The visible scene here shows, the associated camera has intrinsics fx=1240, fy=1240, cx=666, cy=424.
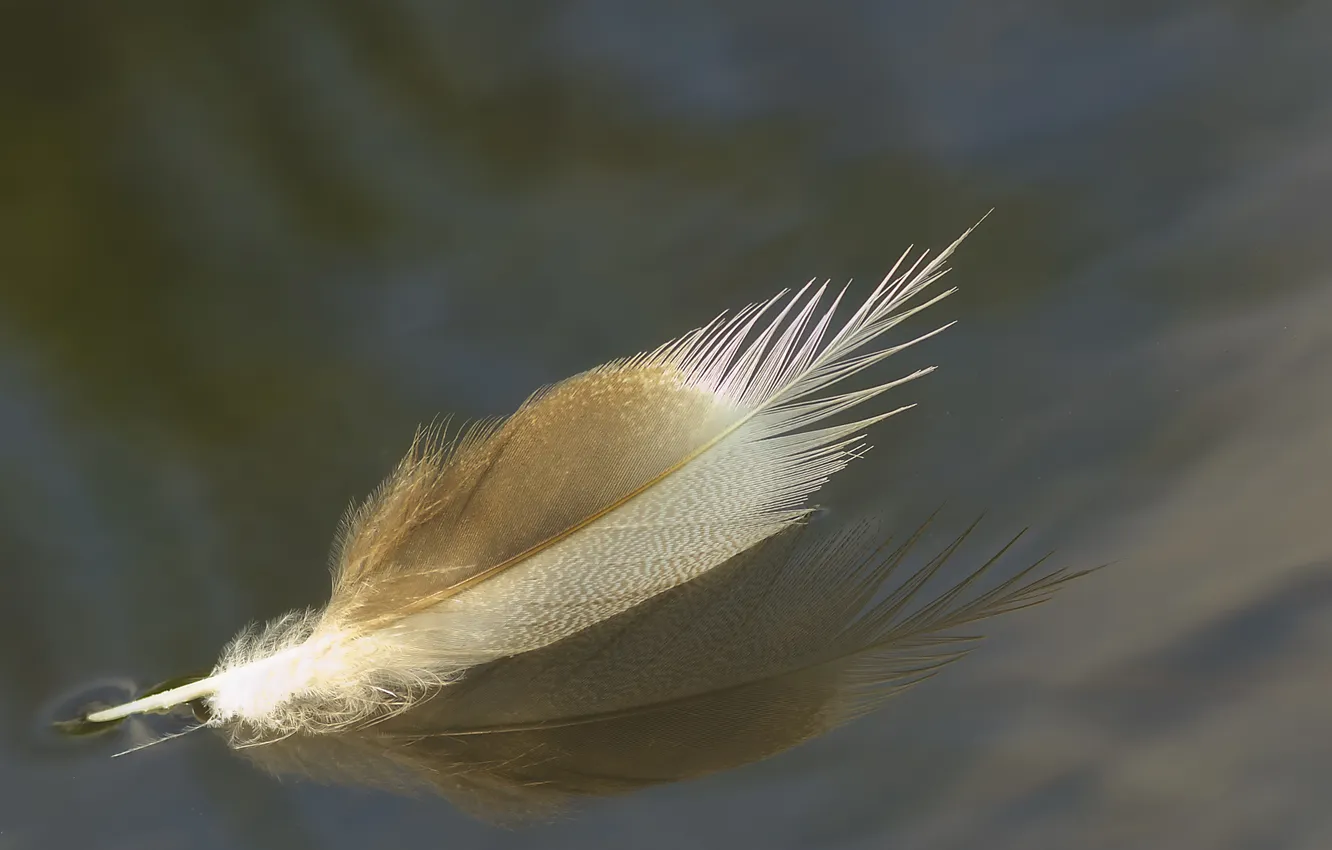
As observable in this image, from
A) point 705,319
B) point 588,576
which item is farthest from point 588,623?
point 705,319

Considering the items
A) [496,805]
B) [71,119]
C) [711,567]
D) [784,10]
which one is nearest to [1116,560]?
[711,567]

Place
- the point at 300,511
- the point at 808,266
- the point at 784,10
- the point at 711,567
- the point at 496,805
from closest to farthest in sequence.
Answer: the point at 496,805 → the point at 711,567 → the point at 300,511 → the point at 808,266 → the point at 784,10

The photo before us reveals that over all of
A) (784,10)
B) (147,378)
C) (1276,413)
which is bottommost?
(1276,413)

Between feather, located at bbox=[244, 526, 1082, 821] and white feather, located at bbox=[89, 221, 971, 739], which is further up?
white feather, located at bbox=[89, 221, 971, 739]

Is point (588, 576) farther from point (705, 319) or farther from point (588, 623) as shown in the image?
point (705, 319)

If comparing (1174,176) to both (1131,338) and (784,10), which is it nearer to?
(1131,338)
